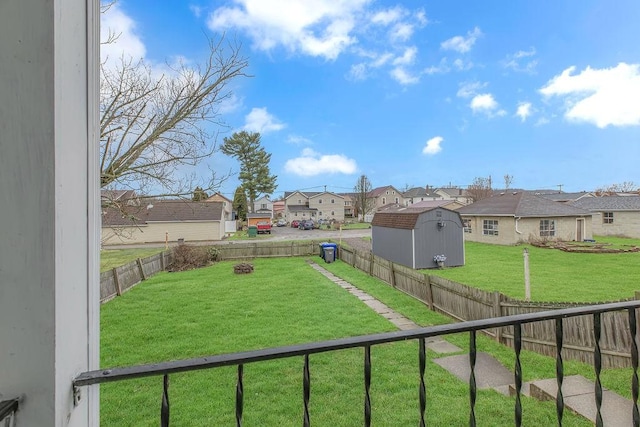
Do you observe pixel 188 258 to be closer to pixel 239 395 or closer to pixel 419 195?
pixel 239 395

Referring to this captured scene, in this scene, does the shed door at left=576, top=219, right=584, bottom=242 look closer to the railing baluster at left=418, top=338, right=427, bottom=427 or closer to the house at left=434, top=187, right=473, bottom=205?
the railing baluster at left=418, top=338, right=427, bottom=427

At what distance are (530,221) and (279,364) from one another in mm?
16857

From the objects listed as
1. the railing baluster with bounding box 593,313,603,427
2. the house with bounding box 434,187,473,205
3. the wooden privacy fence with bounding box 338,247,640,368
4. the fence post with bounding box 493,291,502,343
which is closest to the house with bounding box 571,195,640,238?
the wooden privacy fence with bounding box 338,247,640,368

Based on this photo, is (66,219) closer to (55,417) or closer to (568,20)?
(55,417)

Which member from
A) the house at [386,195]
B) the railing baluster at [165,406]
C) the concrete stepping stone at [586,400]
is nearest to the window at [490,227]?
the concrete stepping stone at [586,400]

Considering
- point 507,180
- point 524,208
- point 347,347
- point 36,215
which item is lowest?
point 347,347

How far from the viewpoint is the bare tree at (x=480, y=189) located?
31.7 m

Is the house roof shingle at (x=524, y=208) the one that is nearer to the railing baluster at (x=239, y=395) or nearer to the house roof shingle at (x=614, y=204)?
the house roof shingle at (x=614, y=204)

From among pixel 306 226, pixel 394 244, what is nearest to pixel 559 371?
pixel 394 244

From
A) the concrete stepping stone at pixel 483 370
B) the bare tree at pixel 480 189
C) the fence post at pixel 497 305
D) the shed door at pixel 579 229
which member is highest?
the bare tree at pixel 480 189

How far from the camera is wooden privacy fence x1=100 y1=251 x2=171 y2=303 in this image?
757cm

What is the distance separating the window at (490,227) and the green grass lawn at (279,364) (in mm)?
12113

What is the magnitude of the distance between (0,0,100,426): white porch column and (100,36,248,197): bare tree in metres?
3.52

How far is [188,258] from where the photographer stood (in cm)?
1234
